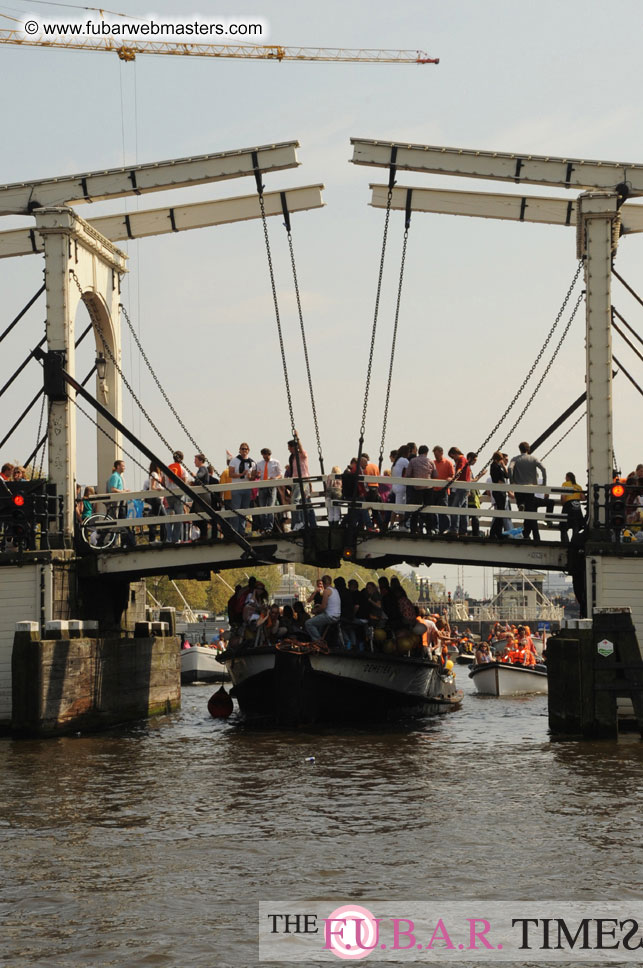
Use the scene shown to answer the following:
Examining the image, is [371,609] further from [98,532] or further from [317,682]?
[98,532]

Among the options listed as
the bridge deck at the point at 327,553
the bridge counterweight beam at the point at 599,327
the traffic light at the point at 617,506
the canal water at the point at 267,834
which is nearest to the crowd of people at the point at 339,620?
the bridge deck at the point at 327,553

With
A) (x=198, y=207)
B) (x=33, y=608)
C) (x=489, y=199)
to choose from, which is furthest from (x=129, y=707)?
(x=489, y=199)

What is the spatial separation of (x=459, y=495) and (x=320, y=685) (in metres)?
4.19

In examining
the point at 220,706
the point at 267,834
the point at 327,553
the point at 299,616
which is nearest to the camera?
the point at 267,834

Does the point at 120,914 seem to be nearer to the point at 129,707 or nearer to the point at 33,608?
the point at 33,608

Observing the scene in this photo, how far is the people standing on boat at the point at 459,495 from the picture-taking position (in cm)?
2444

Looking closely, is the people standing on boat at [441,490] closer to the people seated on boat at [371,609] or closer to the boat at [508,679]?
the people seated on boat at [371,609]


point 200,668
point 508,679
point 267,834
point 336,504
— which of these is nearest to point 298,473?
point 336,504

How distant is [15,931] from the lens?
1049 cm

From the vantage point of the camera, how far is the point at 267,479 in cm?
2533

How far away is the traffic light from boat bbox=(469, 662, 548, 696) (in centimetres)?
1782

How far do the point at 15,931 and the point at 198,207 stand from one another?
19.4m

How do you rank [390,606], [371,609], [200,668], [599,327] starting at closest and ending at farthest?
1. [599,327]
2. [371,609]
3. [390,606]
4. [200,668]

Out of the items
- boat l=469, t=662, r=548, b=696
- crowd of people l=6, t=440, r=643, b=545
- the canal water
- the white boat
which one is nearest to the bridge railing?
crowd of people l=6, t=440, r=643, b=545
